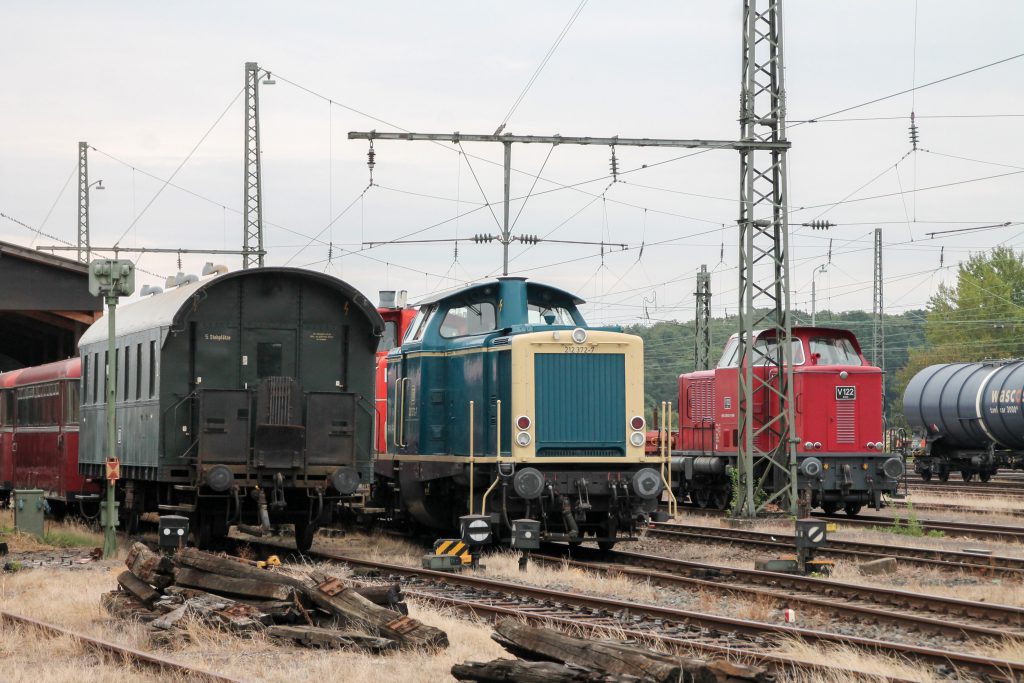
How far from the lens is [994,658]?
369 inches

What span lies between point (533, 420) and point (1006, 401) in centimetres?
2305

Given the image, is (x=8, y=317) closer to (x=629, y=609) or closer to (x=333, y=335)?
(x=333, y=335)

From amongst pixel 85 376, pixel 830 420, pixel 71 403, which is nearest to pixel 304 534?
pixel 85 376

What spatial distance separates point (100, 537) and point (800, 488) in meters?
12.2

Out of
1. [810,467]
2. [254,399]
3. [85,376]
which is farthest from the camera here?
[810,467]

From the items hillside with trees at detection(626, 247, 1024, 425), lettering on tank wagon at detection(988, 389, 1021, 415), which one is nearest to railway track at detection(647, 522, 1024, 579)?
lettering on tank wagon at detection(988, 389, 1021, 415)

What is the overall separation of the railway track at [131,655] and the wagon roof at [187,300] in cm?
558

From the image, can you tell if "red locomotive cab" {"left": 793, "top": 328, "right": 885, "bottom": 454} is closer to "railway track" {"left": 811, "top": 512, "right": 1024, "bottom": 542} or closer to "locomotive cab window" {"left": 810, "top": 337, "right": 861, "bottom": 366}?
"locomotive cab window" {"left": 810, "top": 337, "right": 861, "bottom": 366}

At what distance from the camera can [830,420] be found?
23.9 metres

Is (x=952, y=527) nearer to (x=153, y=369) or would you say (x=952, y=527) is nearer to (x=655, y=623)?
(x=655, y=623)

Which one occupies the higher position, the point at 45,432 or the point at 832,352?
the point at 832,352

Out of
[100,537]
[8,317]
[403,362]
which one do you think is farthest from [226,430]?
[8,317]

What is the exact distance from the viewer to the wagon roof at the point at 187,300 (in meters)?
16.3

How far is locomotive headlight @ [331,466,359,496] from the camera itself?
16172 mm
